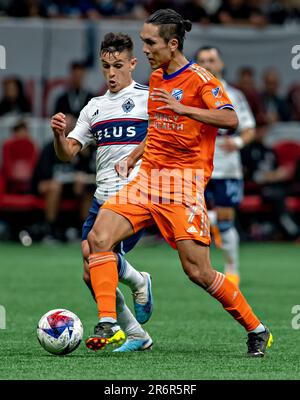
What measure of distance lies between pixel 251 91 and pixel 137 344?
36.2ft

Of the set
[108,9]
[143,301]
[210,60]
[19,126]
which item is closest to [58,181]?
[19,126]

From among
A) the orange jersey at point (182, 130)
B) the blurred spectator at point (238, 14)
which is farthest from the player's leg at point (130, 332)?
the blurred spectator at point (238, 14)

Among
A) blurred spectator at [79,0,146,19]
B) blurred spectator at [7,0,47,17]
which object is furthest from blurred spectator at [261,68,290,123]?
blurred spectator at [7,0,47,17]

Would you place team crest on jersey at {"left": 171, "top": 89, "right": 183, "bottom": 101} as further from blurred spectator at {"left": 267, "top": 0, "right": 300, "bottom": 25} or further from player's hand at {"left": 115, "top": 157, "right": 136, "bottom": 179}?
blurred spectator at {"left": 267, "top": 0, "right": 300, "bottom": 25}

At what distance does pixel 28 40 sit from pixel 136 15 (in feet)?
7.43

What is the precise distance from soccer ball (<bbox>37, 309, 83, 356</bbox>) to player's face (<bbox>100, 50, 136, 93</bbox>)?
1747 millimetres

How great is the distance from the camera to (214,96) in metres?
A: 6.93

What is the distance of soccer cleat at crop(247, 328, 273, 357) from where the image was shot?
7.05 m

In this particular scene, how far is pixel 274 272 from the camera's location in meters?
13.7

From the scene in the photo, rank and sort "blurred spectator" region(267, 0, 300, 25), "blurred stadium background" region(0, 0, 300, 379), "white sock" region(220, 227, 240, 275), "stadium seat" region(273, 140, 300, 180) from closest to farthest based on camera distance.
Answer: "white sock" region(220, 227, 240, 275) → "blurred stadium background" region(0, 0, 300, 379) → "stadium seat" region(273, 140, 300, 180) → "blurred spectator" region(267, 0, 300, 25)

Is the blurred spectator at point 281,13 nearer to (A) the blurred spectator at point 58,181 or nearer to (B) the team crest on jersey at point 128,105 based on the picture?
(A) the blurred spectator at point 58,181

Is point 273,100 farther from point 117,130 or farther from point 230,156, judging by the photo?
point 117,130
